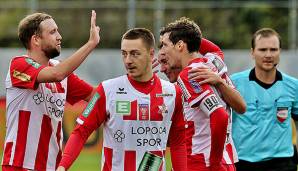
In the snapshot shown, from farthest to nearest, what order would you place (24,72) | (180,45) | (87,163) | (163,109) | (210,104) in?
(87,163) < (24,72) < (180,45) < (210,104) < (163,109)

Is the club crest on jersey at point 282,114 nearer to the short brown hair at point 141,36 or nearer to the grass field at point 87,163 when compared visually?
the short brown hair at point 141,36

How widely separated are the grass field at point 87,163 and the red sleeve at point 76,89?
23.4 ft

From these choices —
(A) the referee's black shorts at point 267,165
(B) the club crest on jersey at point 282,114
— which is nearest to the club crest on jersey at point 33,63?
(A) the referee's black shorts at point 267,165

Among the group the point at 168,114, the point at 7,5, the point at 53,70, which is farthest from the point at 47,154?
the point at 7,5

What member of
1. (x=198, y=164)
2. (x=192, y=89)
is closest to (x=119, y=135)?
(x=192, y=89)

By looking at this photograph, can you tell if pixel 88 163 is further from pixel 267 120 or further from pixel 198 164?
pixel 198 164

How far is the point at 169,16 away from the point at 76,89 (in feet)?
45.6

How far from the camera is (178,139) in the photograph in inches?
271

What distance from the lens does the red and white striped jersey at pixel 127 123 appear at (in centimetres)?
659

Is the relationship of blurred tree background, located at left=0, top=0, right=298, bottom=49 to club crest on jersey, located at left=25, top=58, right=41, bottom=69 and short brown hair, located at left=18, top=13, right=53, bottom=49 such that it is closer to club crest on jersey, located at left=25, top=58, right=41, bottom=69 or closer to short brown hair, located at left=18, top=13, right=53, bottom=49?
short brown hair, located at left=18, top=13, right=53, bottom=49

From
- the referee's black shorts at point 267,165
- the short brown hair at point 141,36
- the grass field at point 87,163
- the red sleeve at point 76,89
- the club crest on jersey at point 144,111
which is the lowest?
the grass field at point 87,163

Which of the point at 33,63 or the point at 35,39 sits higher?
the point at 35,39

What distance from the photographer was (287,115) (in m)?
8.76

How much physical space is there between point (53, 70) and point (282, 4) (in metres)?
15.1
